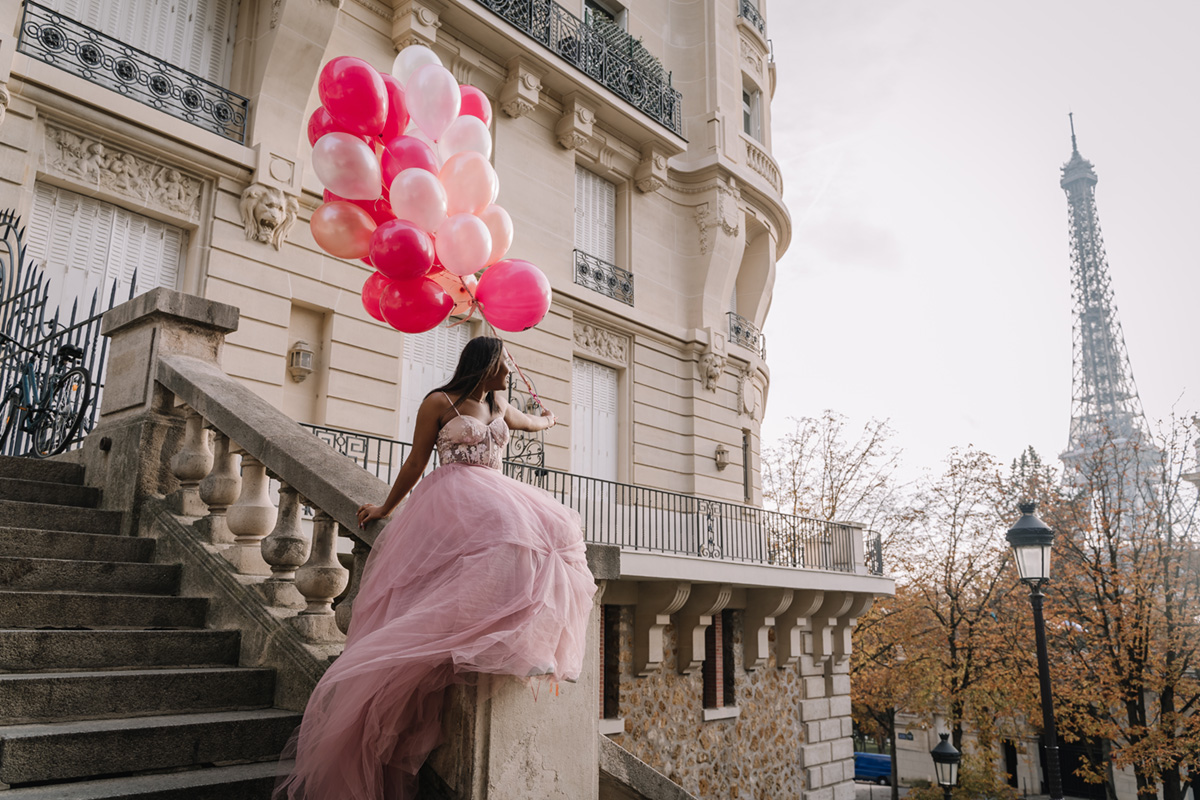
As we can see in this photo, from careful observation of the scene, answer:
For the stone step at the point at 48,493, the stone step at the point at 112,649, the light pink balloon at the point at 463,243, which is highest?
the light pink balloon at the point at 463,243

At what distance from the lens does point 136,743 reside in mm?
2709

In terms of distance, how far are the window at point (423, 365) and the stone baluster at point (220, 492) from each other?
6.76m

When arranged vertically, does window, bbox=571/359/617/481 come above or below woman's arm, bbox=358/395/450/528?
above

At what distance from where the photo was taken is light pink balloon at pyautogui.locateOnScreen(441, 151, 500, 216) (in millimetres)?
4969

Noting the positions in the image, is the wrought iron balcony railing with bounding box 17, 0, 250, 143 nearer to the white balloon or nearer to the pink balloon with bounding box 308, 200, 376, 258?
the white balloon

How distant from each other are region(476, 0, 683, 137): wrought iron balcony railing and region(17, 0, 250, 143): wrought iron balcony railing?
414cm

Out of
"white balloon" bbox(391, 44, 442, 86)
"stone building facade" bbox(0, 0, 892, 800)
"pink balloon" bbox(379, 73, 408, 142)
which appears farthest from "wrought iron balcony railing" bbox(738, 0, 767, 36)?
"pink balloon" bbox(379, 73, 408, 142)

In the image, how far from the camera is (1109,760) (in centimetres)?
1666

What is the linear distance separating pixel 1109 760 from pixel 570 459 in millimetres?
13073

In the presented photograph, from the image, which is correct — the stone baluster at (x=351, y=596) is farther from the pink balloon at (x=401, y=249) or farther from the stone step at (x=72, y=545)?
the pink balloon at (x=401, y=249)

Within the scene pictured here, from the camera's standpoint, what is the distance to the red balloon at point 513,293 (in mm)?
4766

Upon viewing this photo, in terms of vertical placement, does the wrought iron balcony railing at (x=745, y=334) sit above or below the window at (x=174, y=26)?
below

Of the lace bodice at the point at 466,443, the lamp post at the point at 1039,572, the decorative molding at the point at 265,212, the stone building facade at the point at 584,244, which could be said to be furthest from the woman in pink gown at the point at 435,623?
the decorative molding at the point at 265,212

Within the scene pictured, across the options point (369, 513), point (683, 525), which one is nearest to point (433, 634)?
point (369, 513)
